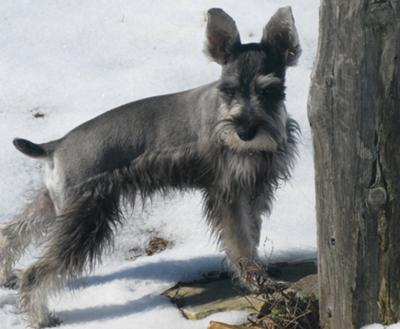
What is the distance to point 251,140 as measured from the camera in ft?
15.8

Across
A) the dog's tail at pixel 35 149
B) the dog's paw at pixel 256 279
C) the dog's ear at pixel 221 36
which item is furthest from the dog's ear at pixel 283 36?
the dog's tail at pixel 35 149

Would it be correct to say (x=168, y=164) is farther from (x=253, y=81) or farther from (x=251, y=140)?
(x=253, y=81)

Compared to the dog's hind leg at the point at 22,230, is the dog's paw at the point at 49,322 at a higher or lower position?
lower

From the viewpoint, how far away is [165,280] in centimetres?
557

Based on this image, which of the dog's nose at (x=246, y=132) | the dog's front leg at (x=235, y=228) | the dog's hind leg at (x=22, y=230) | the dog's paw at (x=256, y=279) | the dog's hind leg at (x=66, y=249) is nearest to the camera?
the dog's paw at (x=256, y=279)

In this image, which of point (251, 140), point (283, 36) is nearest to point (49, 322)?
point (251, 140)

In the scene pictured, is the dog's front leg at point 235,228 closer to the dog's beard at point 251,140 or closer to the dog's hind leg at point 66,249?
the dog's beard at point 251,140

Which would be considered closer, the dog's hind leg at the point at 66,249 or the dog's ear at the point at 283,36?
the dog's ear at the point at 283,36

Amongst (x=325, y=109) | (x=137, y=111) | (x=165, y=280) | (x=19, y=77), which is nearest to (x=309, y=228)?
(x=165, y=280)

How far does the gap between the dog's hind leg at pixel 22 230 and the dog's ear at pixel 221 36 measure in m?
1.47

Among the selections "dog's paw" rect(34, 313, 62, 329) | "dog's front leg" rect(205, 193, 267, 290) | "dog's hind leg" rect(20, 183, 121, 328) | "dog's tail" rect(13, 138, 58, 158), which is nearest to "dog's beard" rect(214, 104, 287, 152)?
"dog's front leg" rect(205, 193, 267, 290)

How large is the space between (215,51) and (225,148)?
1.90 ft

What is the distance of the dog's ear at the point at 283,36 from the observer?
15.9ft

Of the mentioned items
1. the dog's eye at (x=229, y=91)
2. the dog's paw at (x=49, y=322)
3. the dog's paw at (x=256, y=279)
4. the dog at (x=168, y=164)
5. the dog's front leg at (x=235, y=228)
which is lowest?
the dog's paw at (x=49, y=322)
